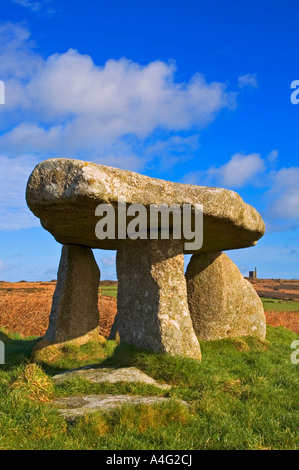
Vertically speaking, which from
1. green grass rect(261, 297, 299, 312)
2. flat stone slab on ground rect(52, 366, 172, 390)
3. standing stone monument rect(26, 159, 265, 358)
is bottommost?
flat stone slab on ground rect(52, 366, 172, 390)

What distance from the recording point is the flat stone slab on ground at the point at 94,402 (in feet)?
18.5

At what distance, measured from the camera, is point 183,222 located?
838cm

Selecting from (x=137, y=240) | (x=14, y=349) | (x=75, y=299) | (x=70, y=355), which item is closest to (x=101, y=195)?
(x=137, y=240)

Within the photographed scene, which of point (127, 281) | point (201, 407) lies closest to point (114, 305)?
point (127, 281)

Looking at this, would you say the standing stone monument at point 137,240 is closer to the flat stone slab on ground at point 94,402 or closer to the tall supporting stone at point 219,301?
the tall supporting stone at point 219,301

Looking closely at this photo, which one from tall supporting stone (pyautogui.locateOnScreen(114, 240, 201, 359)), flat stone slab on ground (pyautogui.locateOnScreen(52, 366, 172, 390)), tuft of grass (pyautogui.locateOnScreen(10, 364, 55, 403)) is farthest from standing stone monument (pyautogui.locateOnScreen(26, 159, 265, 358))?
tuft of grass (pyautogui.locateOnScreen(10, 364, 55, 403))

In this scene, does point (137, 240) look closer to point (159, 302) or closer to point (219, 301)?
point (159, 302)

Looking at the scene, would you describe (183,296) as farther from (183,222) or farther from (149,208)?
(149,208)

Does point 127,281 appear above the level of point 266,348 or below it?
above

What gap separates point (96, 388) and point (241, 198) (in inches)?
183

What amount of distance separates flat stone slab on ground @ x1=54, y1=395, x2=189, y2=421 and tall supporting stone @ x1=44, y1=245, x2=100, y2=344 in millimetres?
5397

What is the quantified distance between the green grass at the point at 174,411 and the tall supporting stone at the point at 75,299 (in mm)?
3241

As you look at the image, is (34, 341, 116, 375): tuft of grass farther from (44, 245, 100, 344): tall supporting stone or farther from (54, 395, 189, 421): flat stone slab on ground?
(54, 395, 189, 421): flat stone slab on ground

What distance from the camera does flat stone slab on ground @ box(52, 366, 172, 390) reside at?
7160 mm
